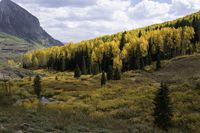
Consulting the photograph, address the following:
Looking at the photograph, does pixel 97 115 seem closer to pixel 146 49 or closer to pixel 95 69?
pixel 95 69

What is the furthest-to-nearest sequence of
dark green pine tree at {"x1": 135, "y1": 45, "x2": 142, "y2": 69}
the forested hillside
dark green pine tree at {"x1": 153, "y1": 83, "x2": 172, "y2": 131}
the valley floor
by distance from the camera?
the forested hillside
dark green pine tree at {"x1": 135, "y1": 45, "x2": 142, "y2": 69}
dark green pine tree at {"x1": 153, "y1": 83, "x2": 172, "y2": 131}
the valley floor

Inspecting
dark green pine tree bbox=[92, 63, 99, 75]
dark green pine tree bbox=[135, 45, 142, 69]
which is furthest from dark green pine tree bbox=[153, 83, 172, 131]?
dark green pine tree bbox=[92, 63, 99, 75]

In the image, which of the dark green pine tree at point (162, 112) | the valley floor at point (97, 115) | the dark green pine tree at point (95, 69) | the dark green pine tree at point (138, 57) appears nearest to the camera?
the valley floor at point (97, 115)

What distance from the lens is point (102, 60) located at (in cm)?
14175

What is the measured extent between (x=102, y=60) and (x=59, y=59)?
3365 centimetres

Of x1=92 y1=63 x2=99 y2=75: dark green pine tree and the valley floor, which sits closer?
the valley floor

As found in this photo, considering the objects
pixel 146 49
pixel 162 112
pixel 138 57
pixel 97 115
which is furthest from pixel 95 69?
pixel 162 112

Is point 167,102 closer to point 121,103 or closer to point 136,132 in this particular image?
point 136,132

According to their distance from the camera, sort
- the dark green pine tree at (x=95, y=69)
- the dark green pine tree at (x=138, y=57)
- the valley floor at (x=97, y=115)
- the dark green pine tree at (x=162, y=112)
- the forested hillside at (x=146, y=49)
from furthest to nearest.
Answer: the forested hillside at (x=146, y=49)
the dark green pine tree at (x=95, y=69)
the dark green pine tree at (x=138, y=57)
the dark green pine tree at (x=162, y=112)
the valley floor at (x=97, y=115)

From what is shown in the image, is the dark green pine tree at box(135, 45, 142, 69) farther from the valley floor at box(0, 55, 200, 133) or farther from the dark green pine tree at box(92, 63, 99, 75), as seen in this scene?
the valley floor at box(0, 55, 200, 133)

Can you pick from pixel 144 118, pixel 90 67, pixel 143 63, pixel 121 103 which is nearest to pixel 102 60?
pixel 90 67

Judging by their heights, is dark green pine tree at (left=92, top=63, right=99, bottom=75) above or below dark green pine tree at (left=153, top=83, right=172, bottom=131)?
below

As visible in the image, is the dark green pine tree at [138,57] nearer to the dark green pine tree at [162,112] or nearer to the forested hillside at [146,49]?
the forested hillside at [146,49]

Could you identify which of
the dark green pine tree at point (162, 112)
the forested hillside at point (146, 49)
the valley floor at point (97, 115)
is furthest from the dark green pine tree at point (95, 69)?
the dark green pine tree at point (162, 112)
